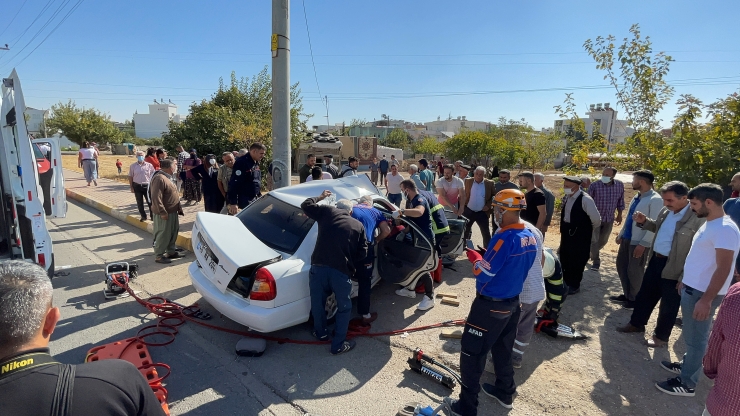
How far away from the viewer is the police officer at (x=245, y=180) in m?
6.31

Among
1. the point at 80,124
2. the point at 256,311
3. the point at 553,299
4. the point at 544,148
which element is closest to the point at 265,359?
the point at 256,311

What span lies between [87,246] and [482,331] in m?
7.73

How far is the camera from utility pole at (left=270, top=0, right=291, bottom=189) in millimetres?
6137

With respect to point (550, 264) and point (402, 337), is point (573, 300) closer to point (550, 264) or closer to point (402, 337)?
point (550, 264)

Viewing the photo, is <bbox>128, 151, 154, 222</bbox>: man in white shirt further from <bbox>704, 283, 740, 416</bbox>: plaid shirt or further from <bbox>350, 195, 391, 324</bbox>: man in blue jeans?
<bbox>704, 283, 740, 416</bbox>: plaid shirt

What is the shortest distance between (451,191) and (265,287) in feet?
15.9

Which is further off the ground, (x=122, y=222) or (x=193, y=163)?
(x=193, y=163)

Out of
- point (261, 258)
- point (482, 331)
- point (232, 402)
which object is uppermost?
point (261, 258)

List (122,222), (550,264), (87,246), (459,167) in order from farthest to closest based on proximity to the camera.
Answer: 1. (122,222)
2. (459,167)
3. (87,246)
4. (550,264)

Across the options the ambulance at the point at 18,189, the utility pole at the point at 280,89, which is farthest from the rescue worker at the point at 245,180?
the ambulance at the point at 18,189

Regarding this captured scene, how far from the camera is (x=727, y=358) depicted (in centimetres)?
191

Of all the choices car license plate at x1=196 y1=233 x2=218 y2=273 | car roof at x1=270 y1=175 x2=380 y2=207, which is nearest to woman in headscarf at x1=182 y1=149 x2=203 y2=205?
car roof at x1=270 y1=175 x2=380 y2=207

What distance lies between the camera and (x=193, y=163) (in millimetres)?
11055

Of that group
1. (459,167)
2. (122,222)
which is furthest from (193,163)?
(459,167)
